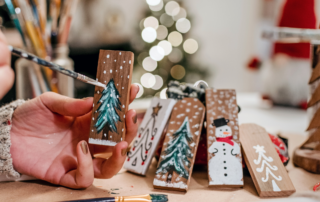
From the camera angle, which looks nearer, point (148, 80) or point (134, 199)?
point (134, 199)

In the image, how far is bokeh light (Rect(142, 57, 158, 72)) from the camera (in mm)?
1711

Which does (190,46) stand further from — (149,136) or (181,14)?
(149,136)

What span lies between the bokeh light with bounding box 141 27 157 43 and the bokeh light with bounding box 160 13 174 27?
0.09 metres

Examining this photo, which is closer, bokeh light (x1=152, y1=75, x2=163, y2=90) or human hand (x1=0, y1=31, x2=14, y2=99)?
human hand (x1=0, y1=31, x2=14, y2=99)

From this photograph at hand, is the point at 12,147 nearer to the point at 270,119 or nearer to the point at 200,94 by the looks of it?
Answer: the point at 200,94

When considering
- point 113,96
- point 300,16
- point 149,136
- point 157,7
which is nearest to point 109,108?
point 113,96

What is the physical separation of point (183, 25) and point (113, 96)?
1.43 m

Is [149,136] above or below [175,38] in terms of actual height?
below

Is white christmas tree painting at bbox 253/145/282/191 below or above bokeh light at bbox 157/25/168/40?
below

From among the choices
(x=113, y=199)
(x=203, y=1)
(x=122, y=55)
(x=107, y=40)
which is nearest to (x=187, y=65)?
(x=107, y=40)

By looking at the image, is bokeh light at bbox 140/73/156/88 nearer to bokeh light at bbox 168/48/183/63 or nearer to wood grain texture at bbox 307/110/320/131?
bokeh light at bbox 168/48/183/63

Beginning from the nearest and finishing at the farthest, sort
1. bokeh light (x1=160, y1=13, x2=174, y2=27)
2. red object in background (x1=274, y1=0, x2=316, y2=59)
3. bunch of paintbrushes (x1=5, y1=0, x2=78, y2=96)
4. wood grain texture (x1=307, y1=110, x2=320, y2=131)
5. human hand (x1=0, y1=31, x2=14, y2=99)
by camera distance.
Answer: human hand (x1=0, y1=31, x2=14, y2=99), wood grain texture (x1=307, y1=110, x2=320, y2=131), bunch of paintbrushes (x1=5, y1=0, x2=78, y2=96), red object in background (x1=274, y1=0, x2=316, y2=59), bokeh light (x1=160, y1=13, x2=174, y2=27)

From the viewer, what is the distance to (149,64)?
173 centimetres

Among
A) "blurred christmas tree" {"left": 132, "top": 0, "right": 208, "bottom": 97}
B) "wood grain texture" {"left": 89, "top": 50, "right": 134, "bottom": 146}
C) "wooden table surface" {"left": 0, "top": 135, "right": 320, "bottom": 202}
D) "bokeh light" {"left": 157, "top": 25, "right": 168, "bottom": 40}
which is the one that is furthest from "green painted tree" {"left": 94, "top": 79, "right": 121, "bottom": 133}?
"bokeh light" {"left": 157, "top": 25, "right": 168, "bottom": 40}
